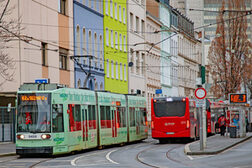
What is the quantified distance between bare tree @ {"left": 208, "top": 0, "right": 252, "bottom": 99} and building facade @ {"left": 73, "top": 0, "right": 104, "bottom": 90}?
46.9 ft

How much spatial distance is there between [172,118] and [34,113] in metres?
13.4

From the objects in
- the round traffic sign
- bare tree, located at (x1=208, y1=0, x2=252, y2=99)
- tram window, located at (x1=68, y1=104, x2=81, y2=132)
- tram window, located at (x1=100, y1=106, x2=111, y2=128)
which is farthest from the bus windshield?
bare tree, located at (x1=208, y1=0, x2=252, y2=99)

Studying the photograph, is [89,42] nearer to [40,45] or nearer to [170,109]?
[40,45]

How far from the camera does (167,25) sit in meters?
87.4

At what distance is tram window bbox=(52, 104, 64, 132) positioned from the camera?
2784cm

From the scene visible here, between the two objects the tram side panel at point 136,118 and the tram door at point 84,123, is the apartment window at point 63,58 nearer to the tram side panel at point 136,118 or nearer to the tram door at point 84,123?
the tram side panel at point 136,118

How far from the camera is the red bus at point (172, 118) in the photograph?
39625 mm

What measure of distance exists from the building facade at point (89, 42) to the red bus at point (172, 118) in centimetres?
1198

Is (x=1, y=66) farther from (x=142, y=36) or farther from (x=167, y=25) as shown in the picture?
(x=167, y=25)

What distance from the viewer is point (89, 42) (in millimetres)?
56906

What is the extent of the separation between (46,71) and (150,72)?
108 ft

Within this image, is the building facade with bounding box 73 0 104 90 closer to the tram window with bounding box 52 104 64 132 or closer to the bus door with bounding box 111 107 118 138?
the bus door with bounding box 111 107 118 138

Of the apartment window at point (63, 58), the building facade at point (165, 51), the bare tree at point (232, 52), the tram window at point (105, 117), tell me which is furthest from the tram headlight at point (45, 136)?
the building facade at point (165, 51)

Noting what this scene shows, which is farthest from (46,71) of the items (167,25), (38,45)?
(167,25)
